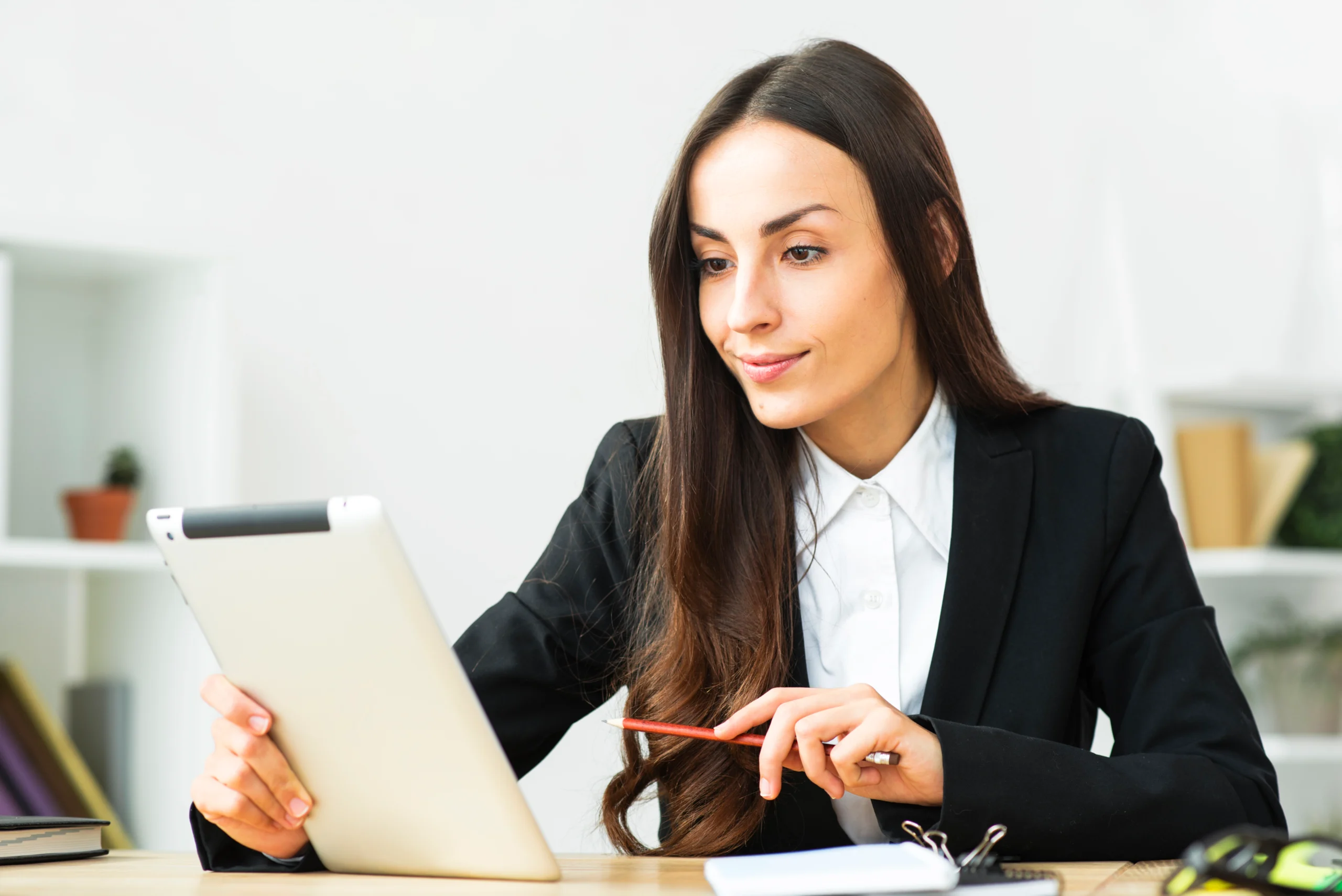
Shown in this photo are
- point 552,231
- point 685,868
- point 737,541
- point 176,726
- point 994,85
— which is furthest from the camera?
point 994,85

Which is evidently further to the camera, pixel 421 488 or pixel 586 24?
pixel 586 24

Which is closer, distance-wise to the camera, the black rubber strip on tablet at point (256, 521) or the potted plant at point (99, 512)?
the black rubber strip on tablet at point (256, 521)

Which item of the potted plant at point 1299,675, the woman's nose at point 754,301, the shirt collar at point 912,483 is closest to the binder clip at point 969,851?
the shirt collar at point 912,483

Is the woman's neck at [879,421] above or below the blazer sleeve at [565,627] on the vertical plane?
above

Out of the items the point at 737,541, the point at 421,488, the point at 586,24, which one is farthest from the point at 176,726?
the point at 586,24

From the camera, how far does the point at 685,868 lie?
1.06m

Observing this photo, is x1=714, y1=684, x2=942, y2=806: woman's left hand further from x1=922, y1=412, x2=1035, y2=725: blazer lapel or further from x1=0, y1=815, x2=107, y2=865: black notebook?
x1=0, y1=815, x2=107, y2=865: black notebook

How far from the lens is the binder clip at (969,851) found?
3.04ft

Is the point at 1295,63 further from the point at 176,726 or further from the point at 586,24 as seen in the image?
the point at 176,726

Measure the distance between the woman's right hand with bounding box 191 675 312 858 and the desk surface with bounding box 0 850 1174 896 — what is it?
0.04 meters

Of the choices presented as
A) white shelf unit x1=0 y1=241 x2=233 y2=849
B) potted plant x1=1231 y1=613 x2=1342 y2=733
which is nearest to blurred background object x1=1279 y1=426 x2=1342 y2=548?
potted plant x1=1231 y1=613 x2=1342 y2=733

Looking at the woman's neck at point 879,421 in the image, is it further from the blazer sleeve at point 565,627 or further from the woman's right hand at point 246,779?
the woman's right hand at point 246,779

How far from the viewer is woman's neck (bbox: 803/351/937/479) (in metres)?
1.51

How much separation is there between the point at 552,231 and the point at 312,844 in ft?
Answer: 5.57
